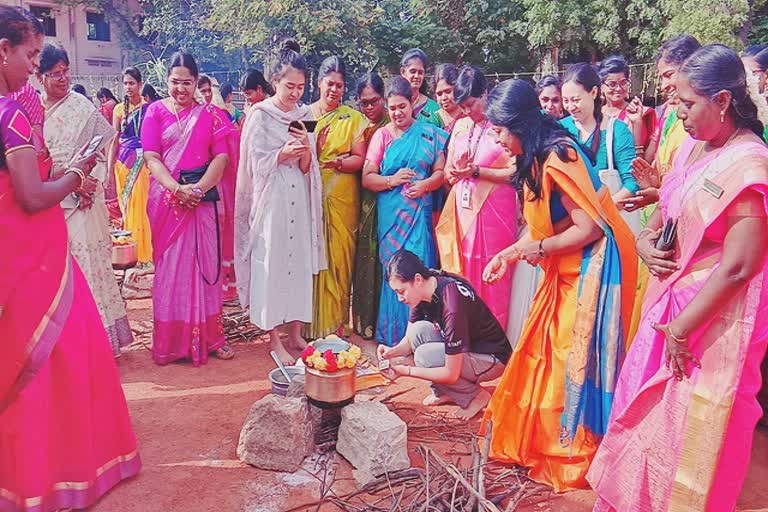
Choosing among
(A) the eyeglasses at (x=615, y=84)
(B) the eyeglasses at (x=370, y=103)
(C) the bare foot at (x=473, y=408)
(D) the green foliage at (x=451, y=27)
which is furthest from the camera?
(D) the green foliage at (x=451, y=27)

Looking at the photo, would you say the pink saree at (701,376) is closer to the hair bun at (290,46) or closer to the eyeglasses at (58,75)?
the hair bun at (290,46)

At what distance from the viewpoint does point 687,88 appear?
2316 mm

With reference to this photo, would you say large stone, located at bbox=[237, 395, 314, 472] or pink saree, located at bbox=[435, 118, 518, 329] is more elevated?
pink saree, located at bbox=[435, 118, 518, 329]

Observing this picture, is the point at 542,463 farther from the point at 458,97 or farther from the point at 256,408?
the point at 458,97

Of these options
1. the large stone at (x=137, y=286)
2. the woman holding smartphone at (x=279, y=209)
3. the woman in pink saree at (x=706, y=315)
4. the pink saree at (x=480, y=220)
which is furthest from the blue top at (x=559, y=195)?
the large stone at (x=137, y=286)

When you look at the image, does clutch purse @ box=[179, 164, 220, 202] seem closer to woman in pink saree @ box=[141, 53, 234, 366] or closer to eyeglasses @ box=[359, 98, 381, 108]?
woman in pink saree @ box=[141, 53, 234, 366]

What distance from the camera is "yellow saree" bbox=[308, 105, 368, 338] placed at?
5211 millimetres

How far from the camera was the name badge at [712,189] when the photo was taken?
7.38 feet

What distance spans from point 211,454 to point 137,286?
12.7 ft

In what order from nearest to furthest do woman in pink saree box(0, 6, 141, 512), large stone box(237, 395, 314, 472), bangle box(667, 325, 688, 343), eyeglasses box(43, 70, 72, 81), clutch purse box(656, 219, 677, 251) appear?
bangle box(667, 325, 688, 343)
clutch purse box(656, 219, 677, 251)
woman in pink saree box(0, 6, 141, 512)
large stone box(237, 395, 314, 472)
eyeglasses box(43, 70, 72, 81)

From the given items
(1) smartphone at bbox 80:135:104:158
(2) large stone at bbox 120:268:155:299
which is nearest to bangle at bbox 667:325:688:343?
(1) smartphone at bbox 80:135:104:158

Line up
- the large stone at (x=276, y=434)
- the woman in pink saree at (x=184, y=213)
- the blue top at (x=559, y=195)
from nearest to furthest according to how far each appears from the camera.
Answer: the blue top at (x=559, y=195)
the large stone at (x=276, y=434)
the woman in pink saree at (x=184, y=213)

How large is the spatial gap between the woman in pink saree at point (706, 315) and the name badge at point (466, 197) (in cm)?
215

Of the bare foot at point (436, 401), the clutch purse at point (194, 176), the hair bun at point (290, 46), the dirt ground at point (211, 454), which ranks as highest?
the hair bun at point (290, 46)
